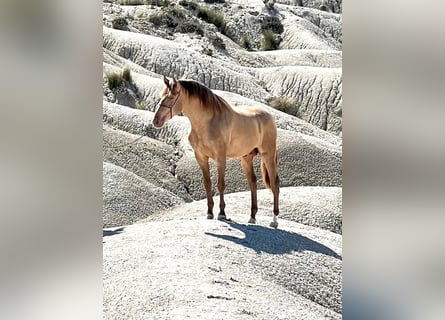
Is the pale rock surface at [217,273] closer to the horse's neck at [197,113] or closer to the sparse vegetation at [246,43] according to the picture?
the horse's neck at [197,113]

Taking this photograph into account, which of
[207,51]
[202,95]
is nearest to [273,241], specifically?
A: [202,95]

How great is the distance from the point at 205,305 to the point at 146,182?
6.72 meters

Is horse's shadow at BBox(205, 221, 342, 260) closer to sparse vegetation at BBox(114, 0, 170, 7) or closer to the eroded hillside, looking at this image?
the eroded hillside

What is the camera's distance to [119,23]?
2364 centimetres

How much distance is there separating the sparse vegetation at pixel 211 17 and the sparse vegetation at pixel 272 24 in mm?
2687

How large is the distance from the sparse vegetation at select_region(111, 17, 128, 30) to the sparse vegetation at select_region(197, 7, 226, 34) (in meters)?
4.71

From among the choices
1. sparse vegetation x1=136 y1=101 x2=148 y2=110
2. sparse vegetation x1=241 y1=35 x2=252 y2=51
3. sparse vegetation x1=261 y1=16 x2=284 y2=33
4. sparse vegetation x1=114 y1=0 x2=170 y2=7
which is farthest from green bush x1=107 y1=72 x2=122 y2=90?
sparse vegetation x1=261 y1=16 x2=284 y2=33

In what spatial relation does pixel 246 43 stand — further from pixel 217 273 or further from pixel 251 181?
pixel 217 273

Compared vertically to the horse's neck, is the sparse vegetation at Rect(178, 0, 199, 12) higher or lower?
lower

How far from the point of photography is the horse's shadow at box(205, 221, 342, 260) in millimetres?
6887
